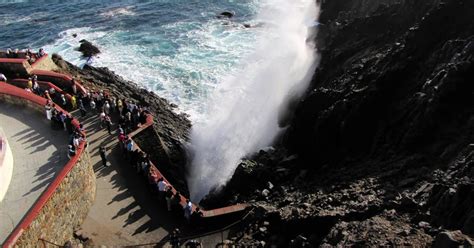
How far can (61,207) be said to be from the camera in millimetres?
16500

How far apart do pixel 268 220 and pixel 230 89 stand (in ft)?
59.6

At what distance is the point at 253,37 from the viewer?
1711 inches

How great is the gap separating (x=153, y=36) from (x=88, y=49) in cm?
613

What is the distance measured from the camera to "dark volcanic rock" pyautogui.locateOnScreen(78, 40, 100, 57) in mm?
39906

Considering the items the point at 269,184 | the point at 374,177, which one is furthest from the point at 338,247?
the point at 269,184

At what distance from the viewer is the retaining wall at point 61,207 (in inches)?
590

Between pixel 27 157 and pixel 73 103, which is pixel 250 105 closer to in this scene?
pixel 73 103

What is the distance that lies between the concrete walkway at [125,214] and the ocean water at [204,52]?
490cm

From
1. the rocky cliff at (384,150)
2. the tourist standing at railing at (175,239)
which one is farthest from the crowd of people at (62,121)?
the rocky cliff at (384,150)

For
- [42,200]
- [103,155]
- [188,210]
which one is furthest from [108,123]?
[42,200]

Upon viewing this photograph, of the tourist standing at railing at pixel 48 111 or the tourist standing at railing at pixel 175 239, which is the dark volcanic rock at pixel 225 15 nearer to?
the tourist standing at railing at pixel 48 111

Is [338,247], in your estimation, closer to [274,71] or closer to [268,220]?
[268,220]

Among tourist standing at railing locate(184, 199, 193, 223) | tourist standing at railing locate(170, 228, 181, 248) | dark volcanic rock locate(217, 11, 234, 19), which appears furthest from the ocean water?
tourist standing at railing locate(170, 228, 181, 248)

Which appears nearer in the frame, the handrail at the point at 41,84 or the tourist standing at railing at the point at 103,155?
the tourist standing at railing at the point at 103,155
